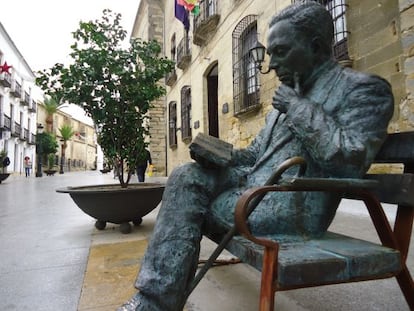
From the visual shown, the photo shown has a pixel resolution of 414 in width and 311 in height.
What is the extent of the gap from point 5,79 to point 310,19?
28.6 metres

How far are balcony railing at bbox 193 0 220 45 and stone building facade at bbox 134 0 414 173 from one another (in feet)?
0.09

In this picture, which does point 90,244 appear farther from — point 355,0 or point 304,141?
point 355,0

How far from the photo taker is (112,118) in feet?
13.3

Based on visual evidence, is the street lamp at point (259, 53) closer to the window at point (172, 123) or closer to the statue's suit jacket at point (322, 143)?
the statue's suit jacket at point (322, 143)

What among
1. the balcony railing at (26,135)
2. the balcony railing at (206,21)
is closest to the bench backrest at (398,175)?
the balcony railing at (206,21)

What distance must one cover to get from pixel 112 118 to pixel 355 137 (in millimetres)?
3422

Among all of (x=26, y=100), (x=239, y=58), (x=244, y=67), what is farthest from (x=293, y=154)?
(x=26, y=100)

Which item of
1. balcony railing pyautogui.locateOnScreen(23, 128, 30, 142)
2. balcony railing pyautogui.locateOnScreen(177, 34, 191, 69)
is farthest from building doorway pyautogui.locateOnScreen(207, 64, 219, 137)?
balcony railing pyautogui.locateOnScreen(23, 128, 30, 142)

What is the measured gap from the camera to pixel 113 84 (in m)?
3.99

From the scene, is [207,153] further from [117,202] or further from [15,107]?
[15,107]

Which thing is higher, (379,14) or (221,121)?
(379,14)

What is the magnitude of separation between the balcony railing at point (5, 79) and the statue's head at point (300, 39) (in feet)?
92.1

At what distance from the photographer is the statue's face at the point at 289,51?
1.29m

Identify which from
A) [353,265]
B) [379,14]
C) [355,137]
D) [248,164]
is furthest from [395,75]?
[353,265]
